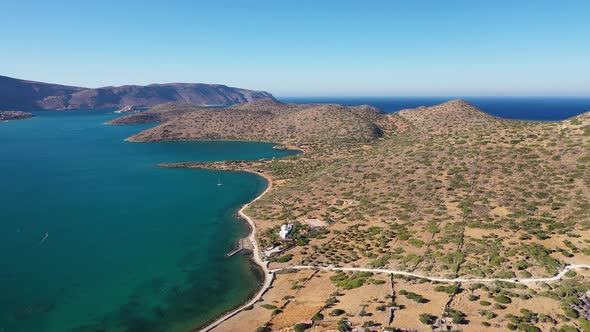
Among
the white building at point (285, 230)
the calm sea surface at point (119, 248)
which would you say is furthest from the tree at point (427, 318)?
the white building at point (285, 230)

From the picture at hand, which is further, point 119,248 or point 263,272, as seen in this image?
point 119,248

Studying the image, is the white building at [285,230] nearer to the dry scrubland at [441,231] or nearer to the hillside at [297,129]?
the dry scrubland at [441,231]

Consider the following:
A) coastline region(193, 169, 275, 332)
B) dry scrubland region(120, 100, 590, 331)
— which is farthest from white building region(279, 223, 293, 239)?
coastline region(193, 169, 275, 332)

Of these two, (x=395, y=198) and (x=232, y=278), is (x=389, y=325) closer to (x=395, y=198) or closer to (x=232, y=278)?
(x=232, y=278)

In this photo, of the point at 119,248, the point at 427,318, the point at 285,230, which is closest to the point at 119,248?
the point at 119,248

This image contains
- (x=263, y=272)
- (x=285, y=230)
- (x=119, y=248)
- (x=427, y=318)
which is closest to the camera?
(x=427, y=318)

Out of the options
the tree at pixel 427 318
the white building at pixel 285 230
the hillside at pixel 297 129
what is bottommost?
the white building at pixel 285 230

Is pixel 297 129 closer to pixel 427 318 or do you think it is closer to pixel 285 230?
pixel 285 230
